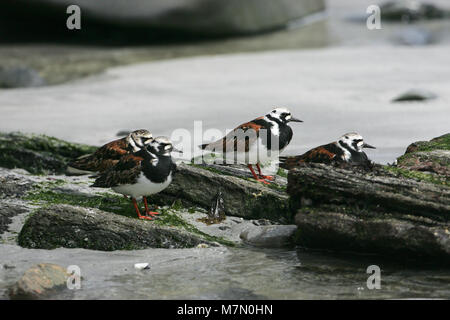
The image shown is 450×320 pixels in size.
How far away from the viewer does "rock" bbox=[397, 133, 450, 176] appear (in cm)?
732

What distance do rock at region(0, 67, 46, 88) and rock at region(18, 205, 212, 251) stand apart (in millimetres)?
8132

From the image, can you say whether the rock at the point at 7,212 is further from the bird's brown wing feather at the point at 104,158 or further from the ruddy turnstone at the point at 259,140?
the ruddy turnstone at the point at 259,140

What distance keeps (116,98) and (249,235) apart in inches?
275

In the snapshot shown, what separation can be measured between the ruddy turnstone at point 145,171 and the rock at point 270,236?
0.91 m

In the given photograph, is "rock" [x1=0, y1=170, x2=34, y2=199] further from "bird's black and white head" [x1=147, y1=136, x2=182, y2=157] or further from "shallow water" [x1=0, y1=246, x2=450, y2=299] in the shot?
"bird's black and white head" [x1=147, y1=136, x2=182, y2=157]

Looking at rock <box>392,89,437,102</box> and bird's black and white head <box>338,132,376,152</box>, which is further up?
rock <box>392,89,437,102</box>

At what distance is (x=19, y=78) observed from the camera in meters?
14.6

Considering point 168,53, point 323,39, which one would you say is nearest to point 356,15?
point 323,39

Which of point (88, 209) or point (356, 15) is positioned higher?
point (356, 15)

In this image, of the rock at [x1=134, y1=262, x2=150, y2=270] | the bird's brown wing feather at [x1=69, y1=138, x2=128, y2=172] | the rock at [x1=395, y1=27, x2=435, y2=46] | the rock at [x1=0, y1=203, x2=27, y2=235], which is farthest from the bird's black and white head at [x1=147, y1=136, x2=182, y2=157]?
the rock at [x1=395, y1=27, x2=435, y2=46]

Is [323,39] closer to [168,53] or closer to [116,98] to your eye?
[168,53]

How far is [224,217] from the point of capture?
754cm

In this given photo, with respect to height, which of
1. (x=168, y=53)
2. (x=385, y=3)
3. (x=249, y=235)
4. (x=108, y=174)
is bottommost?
(x=249, y=235)

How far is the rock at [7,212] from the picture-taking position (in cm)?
724
